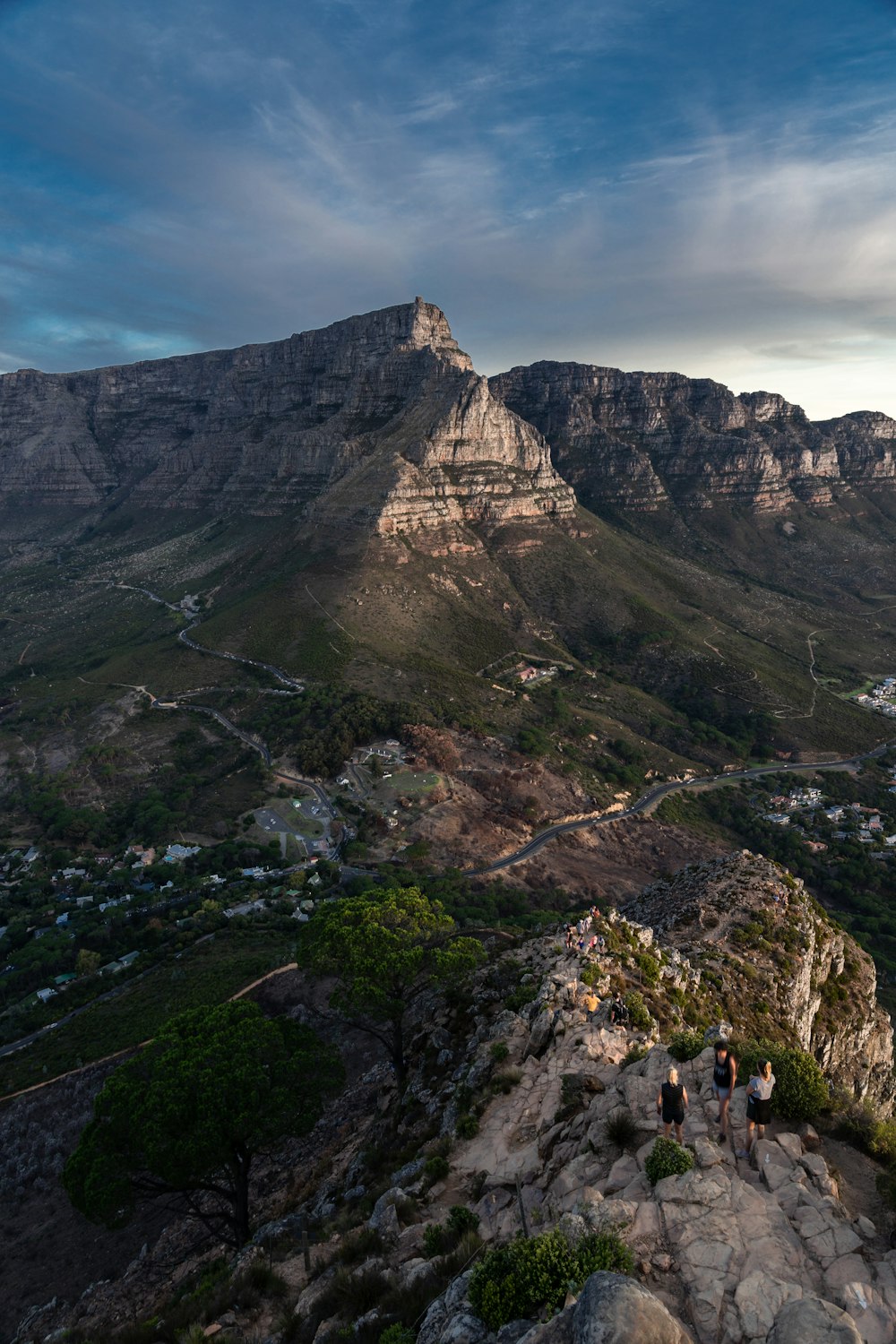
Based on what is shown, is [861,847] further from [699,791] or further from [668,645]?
[668,645]

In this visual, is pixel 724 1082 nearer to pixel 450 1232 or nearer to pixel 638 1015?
pixel 450 1232

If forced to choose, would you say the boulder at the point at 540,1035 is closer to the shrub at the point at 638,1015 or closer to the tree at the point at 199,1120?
the shrub at the point at 638,1015

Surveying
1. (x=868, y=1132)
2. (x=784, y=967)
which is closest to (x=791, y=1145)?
(x=868, y=1132)

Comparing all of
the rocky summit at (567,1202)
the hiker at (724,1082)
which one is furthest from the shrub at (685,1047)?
the hiker at (724,1082)

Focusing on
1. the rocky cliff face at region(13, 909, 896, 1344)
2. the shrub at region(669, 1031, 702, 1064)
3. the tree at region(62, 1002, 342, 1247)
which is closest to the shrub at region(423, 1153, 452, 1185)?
the rocky cliff face at region(13, 909, 896, 1344)

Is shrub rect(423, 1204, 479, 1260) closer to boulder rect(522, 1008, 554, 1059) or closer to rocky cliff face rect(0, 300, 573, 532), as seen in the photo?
boulder rect(522, 1008, 554, 1059)
